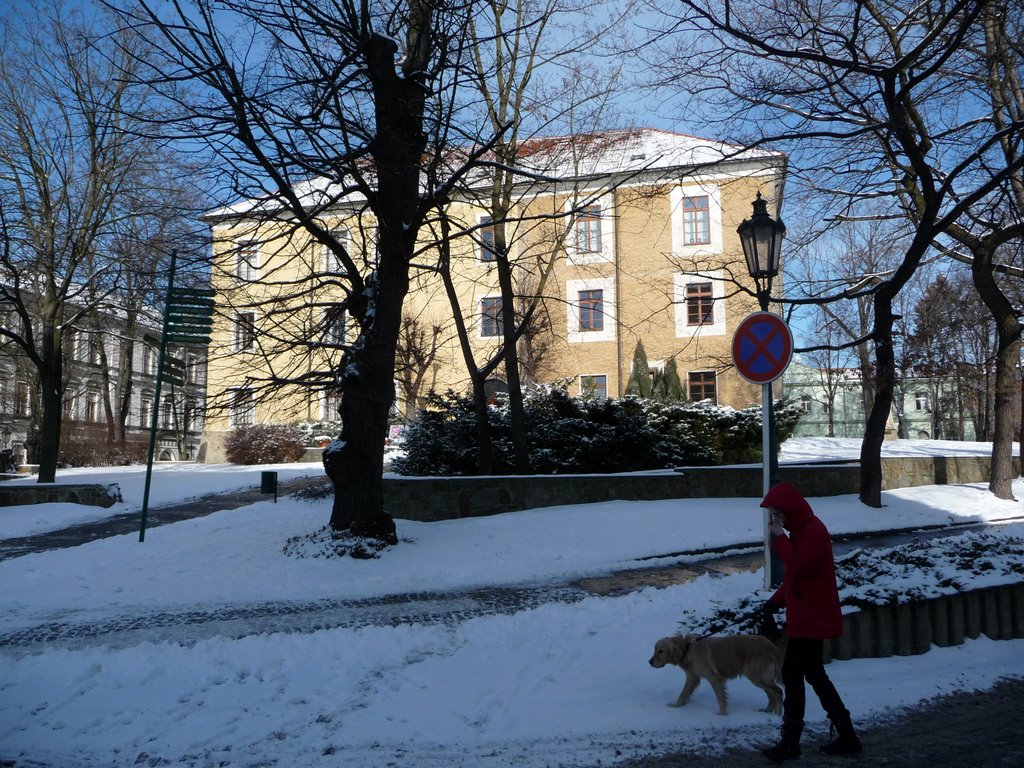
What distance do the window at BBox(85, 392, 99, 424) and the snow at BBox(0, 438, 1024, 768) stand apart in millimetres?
40229

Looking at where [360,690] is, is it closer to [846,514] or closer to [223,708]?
[223,708]

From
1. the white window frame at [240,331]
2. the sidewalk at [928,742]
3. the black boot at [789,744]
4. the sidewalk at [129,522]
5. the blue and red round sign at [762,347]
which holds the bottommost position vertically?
the sidewalk at [129,522]

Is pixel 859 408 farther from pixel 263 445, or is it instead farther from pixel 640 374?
pixel 263 445

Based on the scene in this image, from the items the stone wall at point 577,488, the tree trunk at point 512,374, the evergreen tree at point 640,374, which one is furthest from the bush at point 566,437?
the evergreen tree at point 640,374

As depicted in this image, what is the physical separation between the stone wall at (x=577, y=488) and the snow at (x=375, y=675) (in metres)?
3.30

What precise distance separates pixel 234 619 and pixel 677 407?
13.3 meters

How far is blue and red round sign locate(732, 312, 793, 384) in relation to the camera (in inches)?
297

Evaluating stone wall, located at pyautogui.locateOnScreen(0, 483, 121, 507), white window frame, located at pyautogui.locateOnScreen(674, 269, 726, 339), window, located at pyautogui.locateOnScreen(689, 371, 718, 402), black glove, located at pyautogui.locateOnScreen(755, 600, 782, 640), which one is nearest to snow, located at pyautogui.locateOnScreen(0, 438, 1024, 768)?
black glove, located at pyautogui.locateOnScreen(755, 600, 782, 640)

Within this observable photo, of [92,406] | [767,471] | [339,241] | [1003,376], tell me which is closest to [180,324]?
[339,241]

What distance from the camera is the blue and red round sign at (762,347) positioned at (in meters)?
7.55

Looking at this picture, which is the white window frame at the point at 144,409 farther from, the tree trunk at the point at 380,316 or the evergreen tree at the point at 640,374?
the tree trunk at the point at 380,316

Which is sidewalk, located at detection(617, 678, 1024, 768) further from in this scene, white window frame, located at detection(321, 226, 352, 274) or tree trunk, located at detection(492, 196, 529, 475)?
tree trunk, located at detection(492, 196, 529, 475)

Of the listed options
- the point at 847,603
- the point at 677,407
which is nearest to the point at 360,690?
the point at 847,603

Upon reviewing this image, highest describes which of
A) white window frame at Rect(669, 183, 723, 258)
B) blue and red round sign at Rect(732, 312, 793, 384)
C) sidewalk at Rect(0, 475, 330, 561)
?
white window frame at Rect(669, 183, 723, 258)
